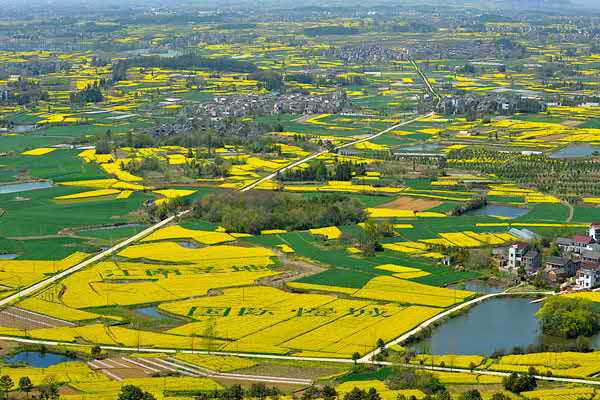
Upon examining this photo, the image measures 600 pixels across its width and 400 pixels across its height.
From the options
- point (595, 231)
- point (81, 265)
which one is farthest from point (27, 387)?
point (595, 231)

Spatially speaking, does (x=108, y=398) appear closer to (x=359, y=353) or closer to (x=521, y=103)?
(x=359, y=353)

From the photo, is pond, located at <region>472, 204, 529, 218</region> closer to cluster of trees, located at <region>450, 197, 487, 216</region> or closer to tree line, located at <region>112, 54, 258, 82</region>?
cluster of trees, located at <region>450, 197, 487, 216</region>

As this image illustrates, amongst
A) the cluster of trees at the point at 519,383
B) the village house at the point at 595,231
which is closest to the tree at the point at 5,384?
the cluster of trees at the point at 519,383

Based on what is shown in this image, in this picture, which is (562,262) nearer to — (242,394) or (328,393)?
(328,393)

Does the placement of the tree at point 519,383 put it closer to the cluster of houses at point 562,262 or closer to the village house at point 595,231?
the cluster of houses at point 562,262

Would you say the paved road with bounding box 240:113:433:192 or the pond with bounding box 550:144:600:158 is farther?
the pond with bounding box 550:144:600:158

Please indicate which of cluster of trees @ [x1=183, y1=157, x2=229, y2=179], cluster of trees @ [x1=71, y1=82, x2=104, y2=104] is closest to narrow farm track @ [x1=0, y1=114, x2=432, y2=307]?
cluster of trees @ [x1=183, y1=157, x2=229, y2=179]
